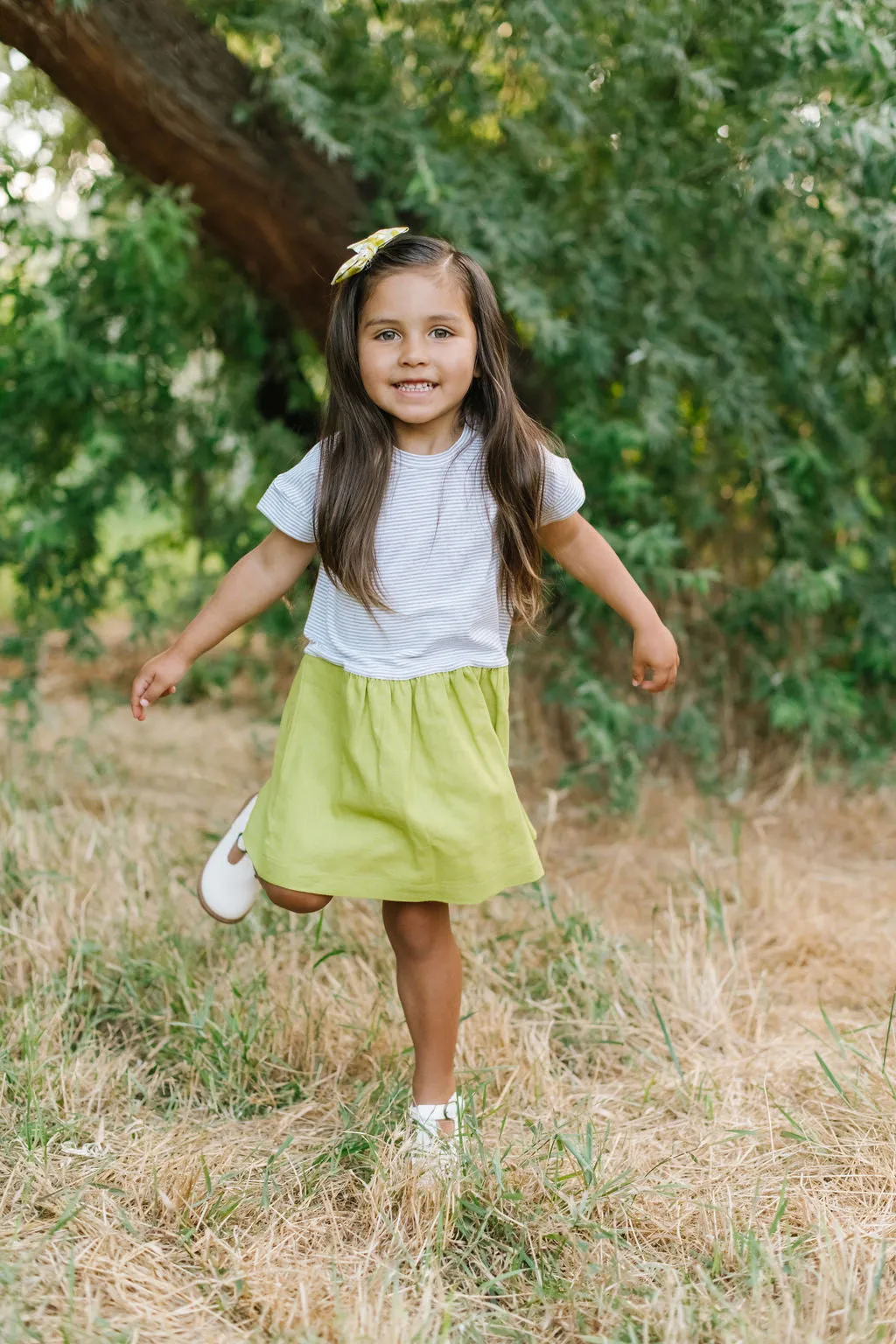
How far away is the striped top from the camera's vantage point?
6.73 feet

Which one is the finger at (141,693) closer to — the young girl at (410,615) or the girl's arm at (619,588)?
the young girl at (410,615)

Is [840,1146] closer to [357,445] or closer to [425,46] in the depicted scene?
[357,445]

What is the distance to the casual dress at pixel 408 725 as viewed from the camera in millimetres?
2037

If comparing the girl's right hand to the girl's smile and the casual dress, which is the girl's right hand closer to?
the casual dress

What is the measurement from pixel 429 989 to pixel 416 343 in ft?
3.47

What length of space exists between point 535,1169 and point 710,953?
94 centimetres

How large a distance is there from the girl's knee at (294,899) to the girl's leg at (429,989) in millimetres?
140

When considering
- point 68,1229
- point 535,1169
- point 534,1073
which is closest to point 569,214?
point 534,1073

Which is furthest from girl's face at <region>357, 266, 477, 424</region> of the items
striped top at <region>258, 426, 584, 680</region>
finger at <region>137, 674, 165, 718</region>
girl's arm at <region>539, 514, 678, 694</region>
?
finger at <region>137, 674, 165, 718</region>

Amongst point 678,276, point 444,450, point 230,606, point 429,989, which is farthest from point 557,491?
point 678,276

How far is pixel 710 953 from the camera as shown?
110 inches

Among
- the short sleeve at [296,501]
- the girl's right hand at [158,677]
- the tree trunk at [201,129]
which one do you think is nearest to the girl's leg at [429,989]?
the girl's right hand at [158,677]

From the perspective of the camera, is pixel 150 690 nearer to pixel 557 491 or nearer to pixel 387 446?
pixel 387 446

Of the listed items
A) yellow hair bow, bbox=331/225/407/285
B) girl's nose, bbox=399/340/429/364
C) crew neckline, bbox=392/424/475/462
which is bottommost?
crew neckline, bbox=392/424/475/462
